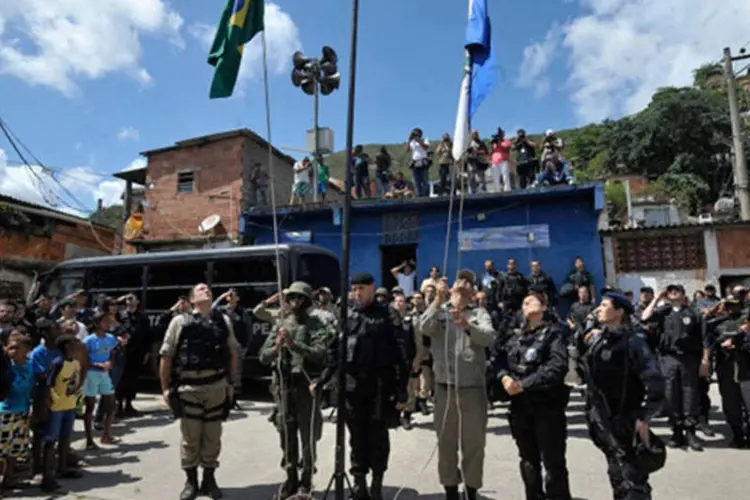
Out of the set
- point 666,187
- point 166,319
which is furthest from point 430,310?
point 666,187

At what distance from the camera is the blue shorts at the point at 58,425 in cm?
493

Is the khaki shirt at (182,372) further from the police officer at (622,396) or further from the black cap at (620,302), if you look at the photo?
the black cap at (620,302)

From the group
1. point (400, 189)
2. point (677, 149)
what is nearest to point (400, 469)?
point (400, 189)

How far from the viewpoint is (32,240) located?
810 inches

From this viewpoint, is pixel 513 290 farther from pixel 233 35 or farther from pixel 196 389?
pixel 233 35

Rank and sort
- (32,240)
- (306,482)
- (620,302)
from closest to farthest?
1. (620,302)
2. (306,482)
3. (32,240)

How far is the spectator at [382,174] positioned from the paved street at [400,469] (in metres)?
9.92

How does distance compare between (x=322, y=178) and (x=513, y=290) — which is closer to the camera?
(x=513, y=290)

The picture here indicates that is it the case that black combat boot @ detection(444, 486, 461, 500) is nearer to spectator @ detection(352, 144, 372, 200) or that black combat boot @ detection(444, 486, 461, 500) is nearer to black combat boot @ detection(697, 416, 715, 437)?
black combat boot @ detection(697, 416, 715, 437)

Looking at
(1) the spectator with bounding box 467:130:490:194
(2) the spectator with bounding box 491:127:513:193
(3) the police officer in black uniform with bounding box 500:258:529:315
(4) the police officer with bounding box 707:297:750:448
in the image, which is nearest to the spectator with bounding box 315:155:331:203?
(1) the spectator with bounding box 467:130:490:194

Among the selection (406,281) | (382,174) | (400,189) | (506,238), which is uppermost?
(382,174)

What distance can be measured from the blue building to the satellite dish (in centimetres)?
442

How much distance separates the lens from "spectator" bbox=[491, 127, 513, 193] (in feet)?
46.4

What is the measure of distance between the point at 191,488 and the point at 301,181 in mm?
13166
